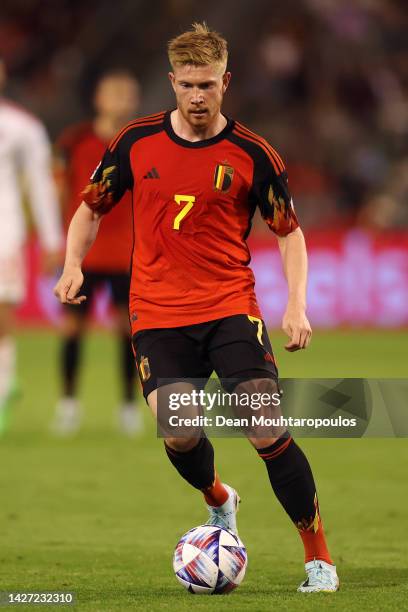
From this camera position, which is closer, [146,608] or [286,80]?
[146,608]

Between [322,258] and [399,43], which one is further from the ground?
[399,43]

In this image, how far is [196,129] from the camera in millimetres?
5234

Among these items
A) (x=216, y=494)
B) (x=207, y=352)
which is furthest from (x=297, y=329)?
(x=216, y=494)

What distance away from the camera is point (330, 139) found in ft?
66.2

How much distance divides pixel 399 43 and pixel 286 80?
1.90 m

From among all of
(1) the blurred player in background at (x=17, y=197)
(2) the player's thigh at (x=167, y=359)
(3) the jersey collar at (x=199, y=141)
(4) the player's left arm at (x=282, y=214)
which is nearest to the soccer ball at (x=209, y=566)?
(2) the player's thigh at (x=167, y=359)

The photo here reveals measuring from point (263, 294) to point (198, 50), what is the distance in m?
12.5

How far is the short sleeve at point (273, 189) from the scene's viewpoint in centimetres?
521

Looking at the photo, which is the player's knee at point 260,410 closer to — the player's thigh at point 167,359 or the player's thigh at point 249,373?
the player's thigh at point 249,373

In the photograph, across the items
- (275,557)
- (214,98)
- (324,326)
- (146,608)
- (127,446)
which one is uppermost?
(214,98)

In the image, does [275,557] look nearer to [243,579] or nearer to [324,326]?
[243,579]

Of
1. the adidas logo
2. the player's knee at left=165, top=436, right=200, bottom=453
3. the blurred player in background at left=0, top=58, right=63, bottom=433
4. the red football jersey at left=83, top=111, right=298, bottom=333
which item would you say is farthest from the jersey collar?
the blurred player in background at left=0, top=58, right=63, bottom=433

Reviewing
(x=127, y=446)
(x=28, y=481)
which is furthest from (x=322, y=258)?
(x=28, y=481)

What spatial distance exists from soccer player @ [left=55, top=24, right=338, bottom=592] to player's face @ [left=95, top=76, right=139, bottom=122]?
466 centimetres
